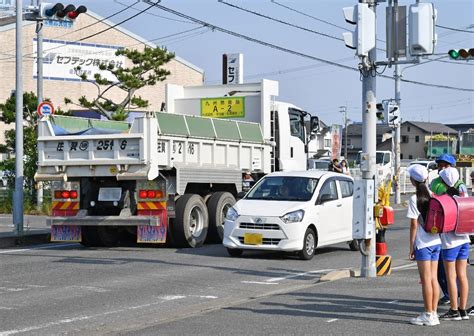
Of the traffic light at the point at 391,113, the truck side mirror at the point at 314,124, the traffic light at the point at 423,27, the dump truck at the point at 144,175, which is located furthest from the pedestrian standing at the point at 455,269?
the traffic light at the point at 391,113

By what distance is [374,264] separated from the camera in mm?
13109

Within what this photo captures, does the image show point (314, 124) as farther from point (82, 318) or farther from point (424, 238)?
point (424, 238)

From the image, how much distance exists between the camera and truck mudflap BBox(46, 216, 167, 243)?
17.3 meters

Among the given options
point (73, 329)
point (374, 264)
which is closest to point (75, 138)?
point (374, 264)

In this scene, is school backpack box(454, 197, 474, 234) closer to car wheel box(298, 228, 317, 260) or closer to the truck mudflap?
car wheel box(298, 228, 317, 260)

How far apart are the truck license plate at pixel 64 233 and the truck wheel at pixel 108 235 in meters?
0.67

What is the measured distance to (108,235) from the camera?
19156 mm

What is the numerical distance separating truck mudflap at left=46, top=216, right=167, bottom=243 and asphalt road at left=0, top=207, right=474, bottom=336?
0.35 m

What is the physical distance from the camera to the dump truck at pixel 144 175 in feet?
56.7

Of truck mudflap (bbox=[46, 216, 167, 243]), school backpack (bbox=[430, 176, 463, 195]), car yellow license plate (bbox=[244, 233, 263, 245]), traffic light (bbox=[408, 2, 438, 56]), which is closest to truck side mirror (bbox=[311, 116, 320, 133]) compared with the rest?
truck mudflap (bbox=[46, 216, 167, 243])

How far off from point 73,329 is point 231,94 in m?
13.1

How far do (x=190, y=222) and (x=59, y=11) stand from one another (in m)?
6.42

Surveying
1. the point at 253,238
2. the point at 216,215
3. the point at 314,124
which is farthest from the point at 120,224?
the point at 314,124

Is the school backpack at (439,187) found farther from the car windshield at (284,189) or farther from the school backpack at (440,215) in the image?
the car windshield at (284,189)
